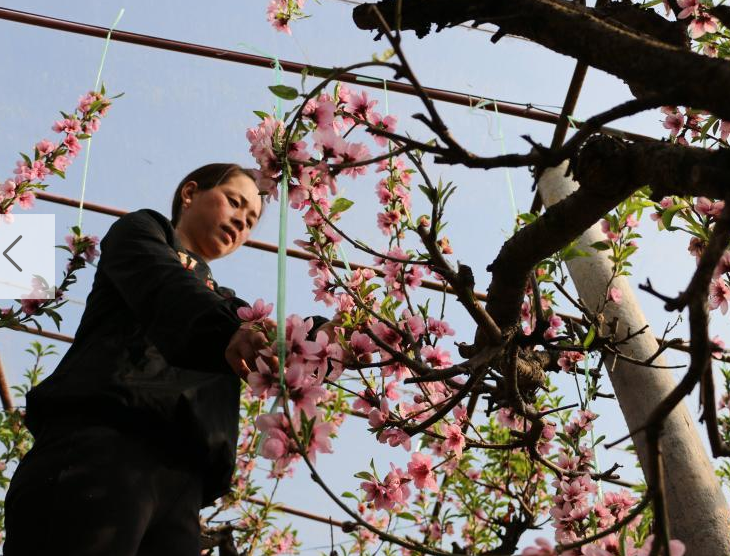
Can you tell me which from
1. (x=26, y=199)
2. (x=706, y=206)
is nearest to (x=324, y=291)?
(x=706, y=206)

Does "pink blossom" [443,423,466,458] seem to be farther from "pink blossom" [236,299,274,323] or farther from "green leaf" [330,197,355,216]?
"pink blossom" [236,299,274,323]

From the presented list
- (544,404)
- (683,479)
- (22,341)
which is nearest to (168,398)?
(683,479)

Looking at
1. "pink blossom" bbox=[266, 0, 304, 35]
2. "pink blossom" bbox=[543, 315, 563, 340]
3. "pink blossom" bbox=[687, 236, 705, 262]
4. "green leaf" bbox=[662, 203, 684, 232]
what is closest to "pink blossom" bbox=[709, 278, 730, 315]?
"pink blossom" bbox=[687, 236, 705, 262]

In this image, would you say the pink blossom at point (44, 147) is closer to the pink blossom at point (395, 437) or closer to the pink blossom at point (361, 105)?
the pink blossom at point (361, 105)

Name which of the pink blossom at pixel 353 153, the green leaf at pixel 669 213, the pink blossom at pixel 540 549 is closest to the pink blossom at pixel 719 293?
the green leaf at pixel 669 213

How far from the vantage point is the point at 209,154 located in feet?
14.9

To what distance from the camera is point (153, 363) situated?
152 cm

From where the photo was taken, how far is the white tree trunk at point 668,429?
5.41 ft

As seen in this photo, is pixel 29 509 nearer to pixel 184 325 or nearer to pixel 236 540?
pixel 184 325

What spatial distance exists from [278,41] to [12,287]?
1.95m

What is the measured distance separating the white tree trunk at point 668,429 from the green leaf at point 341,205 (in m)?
0.79

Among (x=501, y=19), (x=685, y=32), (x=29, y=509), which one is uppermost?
(x=685, y=32)

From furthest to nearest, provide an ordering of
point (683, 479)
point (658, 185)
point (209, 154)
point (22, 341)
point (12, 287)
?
point (22, 341), point (209, 154), point (12, 287), point (683, 479), point (658, 185)

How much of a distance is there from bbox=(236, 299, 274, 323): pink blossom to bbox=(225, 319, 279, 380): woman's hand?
0.01 meters
